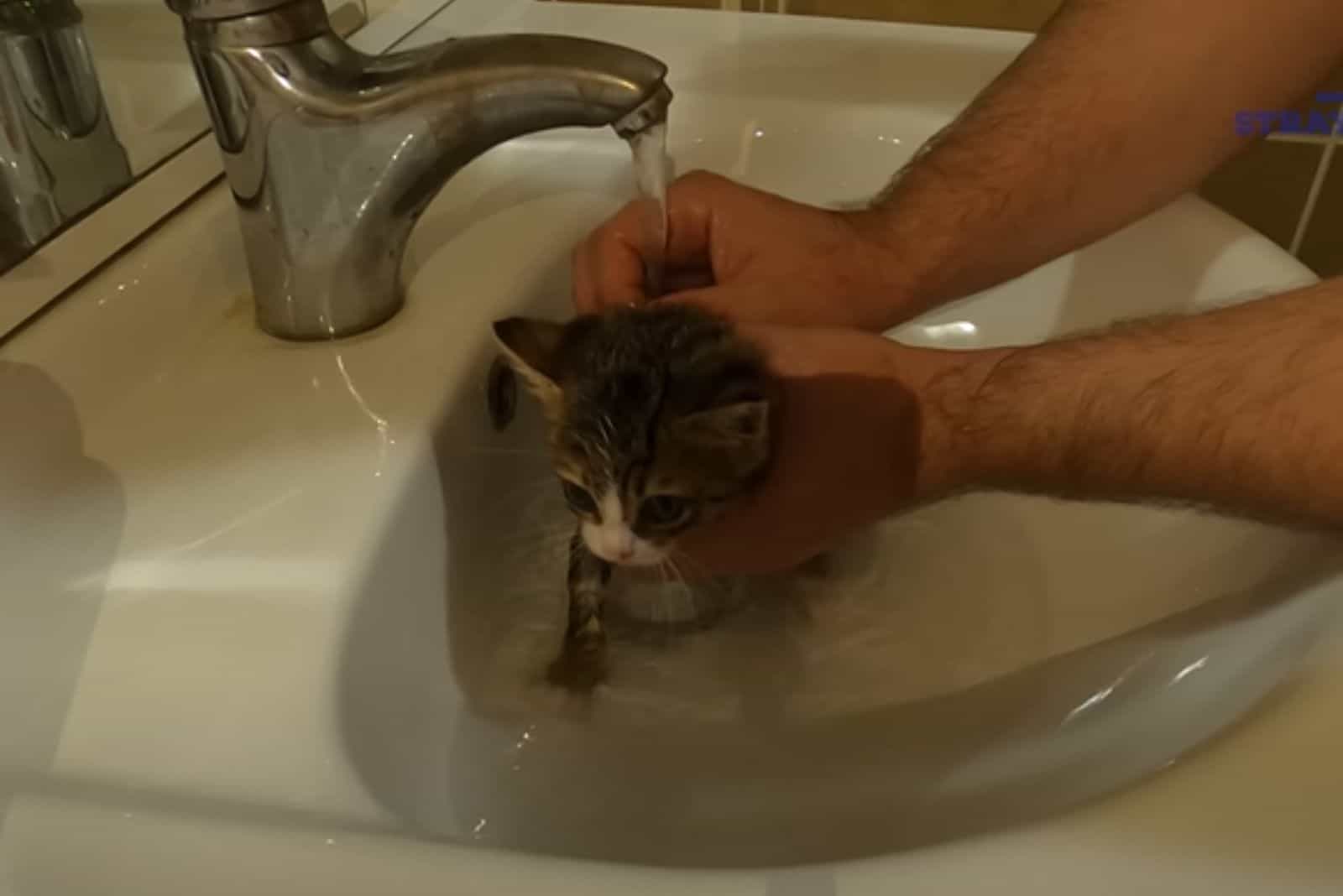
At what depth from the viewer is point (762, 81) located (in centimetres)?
76

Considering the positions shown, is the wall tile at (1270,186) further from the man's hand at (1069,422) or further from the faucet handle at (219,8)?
the faucet handle at (219,8)

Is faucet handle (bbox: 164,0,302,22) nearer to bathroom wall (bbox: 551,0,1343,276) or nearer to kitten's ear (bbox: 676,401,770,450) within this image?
kitten's ear (bbox: 676,401,770,450)

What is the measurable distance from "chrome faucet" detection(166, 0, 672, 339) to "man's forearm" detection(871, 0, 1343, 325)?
212 millimetres

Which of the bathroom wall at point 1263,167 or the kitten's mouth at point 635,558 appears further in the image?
the bathroom wall at point 1263,167

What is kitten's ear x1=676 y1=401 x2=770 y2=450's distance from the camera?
1.66 ft

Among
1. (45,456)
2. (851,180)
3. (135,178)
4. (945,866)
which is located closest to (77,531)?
(45,456)

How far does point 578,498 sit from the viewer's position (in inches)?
23.0

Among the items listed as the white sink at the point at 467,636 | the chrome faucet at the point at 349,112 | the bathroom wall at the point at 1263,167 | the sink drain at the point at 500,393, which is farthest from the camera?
the bathroom wall at the point at 1263,167

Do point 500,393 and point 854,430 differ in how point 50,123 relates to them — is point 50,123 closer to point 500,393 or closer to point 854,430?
point 500,393

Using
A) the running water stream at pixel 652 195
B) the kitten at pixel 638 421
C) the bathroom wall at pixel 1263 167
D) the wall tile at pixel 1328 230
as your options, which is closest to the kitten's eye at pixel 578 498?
the kitten at pixel 638 421

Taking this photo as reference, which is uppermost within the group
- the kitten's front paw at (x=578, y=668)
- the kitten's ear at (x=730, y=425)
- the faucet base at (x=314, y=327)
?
the faucet base at (x=314, y=327)

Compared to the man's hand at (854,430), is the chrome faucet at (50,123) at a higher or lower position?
higher

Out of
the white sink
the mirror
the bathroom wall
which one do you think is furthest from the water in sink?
the bathroom wall

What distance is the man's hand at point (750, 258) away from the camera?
0.59 m
